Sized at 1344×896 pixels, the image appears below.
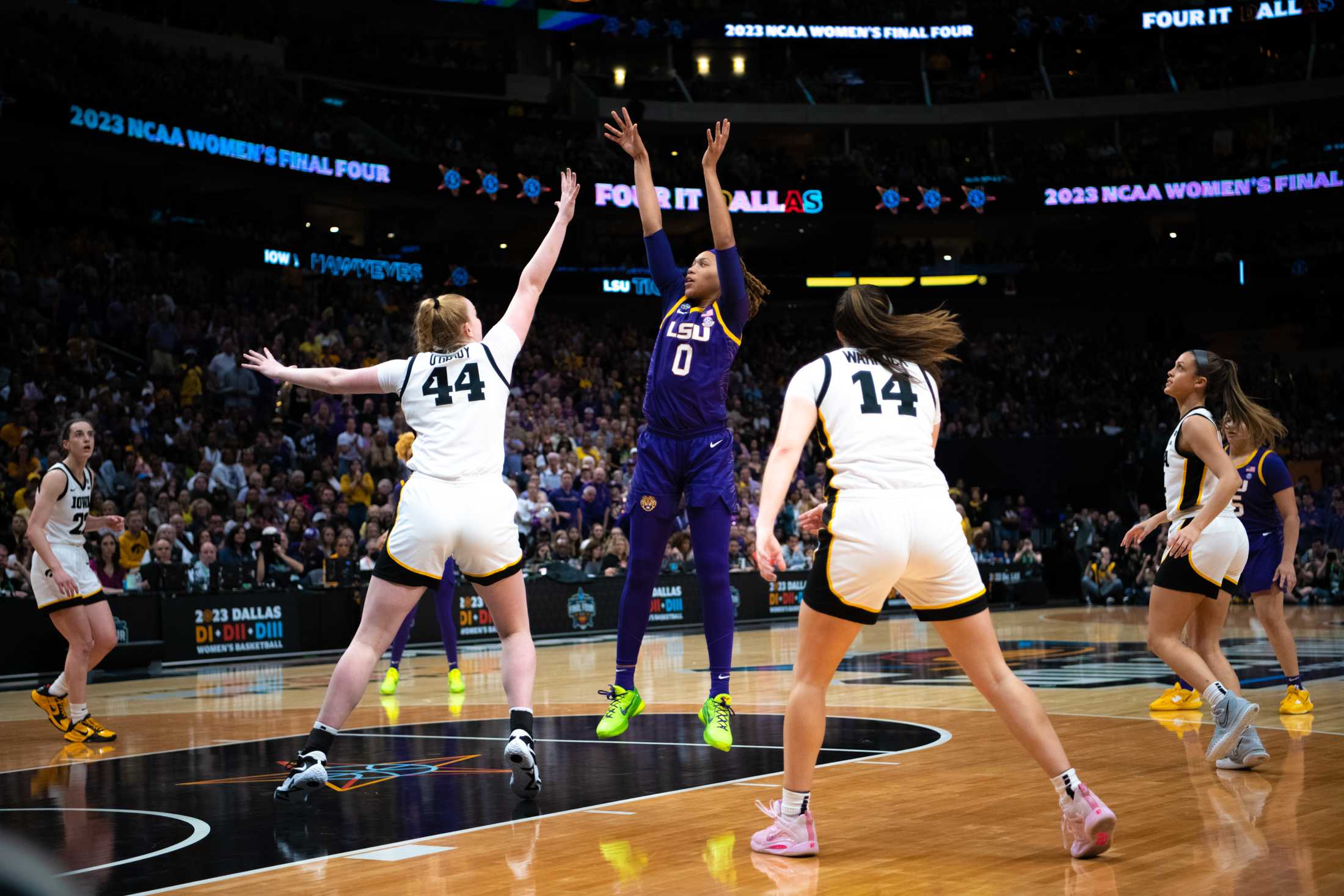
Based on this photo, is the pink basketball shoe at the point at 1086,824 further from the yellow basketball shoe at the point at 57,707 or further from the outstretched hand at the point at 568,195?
the yellow basketball shoe at the point at 57,707

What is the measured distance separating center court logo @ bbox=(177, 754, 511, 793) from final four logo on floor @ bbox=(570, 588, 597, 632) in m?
12.7

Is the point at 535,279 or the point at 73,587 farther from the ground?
the point at 535,279

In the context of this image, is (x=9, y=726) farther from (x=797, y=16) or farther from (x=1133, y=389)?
(x=797, y=16)

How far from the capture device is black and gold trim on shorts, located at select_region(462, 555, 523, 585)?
21.4 feet

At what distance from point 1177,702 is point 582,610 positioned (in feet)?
39.9

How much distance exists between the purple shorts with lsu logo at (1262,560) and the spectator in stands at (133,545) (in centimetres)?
1257

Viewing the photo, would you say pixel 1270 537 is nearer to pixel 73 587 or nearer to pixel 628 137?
pixel 628 137

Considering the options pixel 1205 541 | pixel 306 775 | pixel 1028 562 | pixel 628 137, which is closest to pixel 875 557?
pixel 306 775

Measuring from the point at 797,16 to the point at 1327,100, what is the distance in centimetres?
1673

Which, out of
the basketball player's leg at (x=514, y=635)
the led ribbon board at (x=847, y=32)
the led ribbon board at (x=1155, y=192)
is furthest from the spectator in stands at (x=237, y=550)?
the led ribbon board at (x=847, y=32)

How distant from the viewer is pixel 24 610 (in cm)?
1519

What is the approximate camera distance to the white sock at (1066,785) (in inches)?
196

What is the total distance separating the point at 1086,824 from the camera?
4.88 metres

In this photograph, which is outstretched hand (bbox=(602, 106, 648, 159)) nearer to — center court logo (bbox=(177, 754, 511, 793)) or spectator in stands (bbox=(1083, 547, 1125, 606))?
center court logo (bbox=(177, 754, 511, 793))
